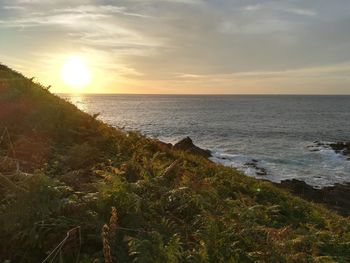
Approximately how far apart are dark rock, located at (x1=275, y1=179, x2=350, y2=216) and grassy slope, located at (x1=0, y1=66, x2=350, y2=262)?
19095 mm

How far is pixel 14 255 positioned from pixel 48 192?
2.86 ft

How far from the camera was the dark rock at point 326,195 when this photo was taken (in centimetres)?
2723

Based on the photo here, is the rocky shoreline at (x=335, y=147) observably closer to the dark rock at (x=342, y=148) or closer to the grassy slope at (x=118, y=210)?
the dark rock at (x=342, y=148)

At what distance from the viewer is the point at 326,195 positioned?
29.2 metres

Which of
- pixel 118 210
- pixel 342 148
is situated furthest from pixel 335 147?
pixel 118 210

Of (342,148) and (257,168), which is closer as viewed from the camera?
(257,168)

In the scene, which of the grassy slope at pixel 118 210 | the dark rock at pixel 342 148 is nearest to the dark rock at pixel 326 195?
the grassy slope at pixel 118 210

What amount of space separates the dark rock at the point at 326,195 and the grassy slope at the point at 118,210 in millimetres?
19095

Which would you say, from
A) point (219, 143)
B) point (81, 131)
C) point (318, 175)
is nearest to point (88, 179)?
point (81, 131)

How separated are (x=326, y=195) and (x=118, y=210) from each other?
26791mm

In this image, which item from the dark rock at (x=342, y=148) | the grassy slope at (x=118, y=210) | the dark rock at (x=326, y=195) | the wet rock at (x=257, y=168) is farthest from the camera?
the dark rock at (x=342, y=148)

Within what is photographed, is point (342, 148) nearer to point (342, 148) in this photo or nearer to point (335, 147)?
point (342, 148)

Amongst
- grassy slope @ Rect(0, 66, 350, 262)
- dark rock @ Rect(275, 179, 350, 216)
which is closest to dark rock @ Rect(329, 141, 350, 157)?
dark rock @ Rect(275, 179, 350, 216)

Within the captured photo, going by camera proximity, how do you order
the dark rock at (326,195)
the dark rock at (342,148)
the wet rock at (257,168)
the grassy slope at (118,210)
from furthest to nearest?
the dark rock at (342,148)
the wet rock at (257,168)
the dark rock at (326,195)
the grassy slope at (118,210)
